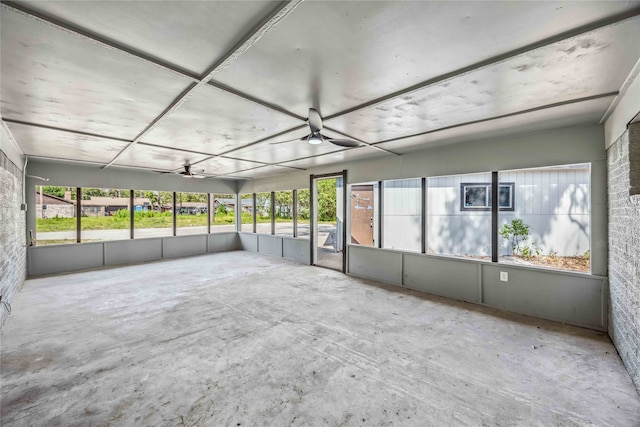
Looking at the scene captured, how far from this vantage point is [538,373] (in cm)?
247

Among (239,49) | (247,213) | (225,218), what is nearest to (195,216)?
(225,218)

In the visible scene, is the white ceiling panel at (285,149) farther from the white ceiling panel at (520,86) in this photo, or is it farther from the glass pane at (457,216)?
the glass pane at (457,216)

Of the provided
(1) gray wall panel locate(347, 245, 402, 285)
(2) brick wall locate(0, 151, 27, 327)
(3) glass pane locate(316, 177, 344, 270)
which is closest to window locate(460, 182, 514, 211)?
(1) gray wall panel locate(347, 245, 402, 285)

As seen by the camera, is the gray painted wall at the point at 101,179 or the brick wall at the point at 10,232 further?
the gray painted wall at the point at 101,179

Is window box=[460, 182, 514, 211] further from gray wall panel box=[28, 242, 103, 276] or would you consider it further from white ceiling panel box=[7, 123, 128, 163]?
gray wall panel box=[28, 242, 103, 276]

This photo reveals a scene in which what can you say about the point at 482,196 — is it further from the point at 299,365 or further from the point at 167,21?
the point at 167,21

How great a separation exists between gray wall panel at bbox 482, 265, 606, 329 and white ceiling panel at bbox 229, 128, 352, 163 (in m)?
3.44

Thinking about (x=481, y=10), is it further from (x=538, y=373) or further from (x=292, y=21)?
(x=538, y=373)

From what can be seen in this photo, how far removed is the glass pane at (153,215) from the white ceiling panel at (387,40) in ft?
25.3

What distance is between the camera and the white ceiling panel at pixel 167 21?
4.70 ft

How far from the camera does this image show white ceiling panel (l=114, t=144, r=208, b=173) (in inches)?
195

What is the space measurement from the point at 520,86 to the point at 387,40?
1.52 meters

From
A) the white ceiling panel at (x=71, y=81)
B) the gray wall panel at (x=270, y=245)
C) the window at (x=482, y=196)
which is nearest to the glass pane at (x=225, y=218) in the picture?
the gray wall panel at (x=270, y=245)

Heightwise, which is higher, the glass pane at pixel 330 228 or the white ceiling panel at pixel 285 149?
the white ceiling panel at pixel 285 149
